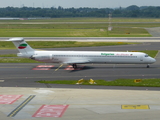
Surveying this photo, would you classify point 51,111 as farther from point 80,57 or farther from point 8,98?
point 80,57

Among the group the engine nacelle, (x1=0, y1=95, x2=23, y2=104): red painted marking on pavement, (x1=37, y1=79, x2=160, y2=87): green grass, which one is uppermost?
the engine nacelle

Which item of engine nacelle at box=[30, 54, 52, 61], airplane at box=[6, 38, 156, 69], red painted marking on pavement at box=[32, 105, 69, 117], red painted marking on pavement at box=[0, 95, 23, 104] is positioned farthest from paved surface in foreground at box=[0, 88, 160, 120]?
airplane at box=[6, 38, 156, 69]

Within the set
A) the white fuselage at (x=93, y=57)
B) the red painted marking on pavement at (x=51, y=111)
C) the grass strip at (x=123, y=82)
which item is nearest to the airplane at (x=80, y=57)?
the white fuselage at (x=93, y=57)

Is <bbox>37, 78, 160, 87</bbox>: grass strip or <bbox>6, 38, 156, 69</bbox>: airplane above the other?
<bbox>6, 38, 156, 69</bbox>: airplane

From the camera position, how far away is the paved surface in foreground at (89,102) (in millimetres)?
28328

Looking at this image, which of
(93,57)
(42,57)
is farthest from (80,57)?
(42,57)

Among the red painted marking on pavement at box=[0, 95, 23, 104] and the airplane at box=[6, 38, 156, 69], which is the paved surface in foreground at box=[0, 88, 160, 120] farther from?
the airplane at box=[6, 38, 156, 69]

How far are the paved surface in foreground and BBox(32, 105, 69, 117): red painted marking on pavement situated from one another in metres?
0.40

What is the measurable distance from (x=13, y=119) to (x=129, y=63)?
33001mm

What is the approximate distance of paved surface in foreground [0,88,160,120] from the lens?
1115 inches

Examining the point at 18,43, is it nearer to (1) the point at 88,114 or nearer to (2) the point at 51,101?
(2) the point at 51,101

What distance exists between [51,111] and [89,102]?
4903mm

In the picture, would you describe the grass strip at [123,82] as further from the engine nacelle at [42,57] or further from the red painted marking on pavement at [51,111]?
the red painted marking on pavement at [51,111]

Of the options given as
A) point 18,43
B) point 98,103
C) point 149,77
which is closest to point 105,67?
point 149,77
